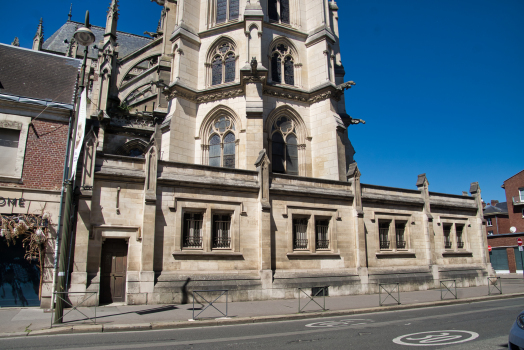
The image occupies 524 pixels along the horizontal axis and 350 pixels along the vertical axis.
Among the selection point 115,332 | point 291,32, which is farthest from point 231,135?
point 115,332

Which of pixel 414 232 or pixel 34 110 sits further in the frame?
pixel 414 232

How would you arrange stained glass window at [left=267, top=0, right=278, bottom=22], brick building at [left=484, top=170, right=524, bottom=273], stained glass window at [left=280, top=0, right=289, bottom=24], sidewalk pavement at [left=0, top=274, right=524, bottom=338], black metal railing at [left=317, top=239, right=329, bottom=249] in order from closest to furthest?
sidewalk pavement at [left=0, top=274, right=524, bottom=338]
black metal railing at [left=317, top=239, right=329, bottom=249]
stained glass window at [left=267, top=0, right=278, bottom=22]
stained glass window at [left=280, top=0, right=289, bottom=24]
brick building at [left=484, top=170, right=524, bottom=273]

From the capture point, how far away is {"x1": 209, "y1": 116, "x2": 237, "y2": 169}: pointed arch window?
22.0 metres

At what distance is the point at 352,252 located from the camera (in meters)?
18.6

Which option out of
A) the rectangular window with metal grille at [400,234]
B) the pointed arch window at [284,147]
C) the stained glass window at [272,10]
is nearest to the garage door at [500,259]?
the rectangular window with metal grille at [400,234]

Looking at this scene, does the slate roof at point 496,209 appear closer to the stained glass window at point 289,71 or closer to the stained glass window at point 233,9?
the stained glass window at point 289,71

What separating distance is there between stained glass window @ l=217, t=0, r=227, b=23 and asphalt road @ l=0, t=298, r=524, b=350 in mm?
20013

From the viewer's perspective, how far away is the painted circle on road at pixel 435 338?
7887 millimetres

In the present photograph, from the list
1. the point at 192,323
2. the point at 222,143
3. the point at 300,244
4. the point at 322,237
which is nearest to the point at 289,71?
the point at 222,143

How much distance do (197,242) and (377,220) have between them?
32.1ft

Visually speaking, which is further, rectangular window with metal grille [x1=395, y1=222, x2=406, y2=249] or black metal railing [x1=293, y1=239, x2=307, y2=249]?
rectangular window with metal grille [x1=395, y1=222, x2=406, y2=249]

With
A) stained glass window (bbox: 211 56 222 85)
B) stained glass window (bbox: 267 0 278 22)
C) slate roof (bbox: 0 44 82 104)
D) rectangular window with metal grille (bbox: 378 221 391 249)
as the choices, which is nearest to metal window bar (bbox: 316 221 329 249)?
rectangular window with metal grille (bbox: 378 221 391 249)

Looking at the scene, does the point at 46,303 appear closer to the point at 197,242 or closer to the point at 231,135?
the point at 197,242

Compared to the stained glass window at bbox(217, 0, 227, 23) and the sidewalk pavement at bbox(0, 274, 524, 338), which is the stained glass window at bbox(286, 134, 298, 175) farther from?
the stained glass window at bbox(217, 0, 227, 23)
